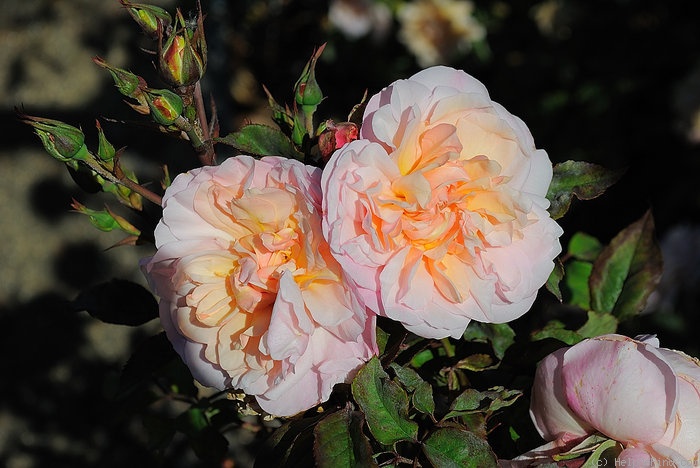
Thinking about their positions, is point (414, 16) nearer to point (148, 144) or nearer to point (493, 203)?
point (148, 144)

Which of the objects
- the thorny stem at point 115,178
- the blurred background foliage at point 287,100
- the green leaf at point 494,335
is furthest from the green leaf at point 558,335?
the blurred background foliage at point 287,100

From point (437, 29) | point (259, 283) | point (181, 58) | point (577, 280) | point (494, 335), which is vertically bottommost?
point (437, 29)

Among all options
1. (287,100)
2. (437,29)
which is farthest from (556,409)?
(287,100)

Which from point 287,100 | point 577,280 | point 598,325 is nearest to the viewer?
point 598,325

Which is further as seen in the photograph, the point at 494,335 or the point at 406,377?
the point at 494,335

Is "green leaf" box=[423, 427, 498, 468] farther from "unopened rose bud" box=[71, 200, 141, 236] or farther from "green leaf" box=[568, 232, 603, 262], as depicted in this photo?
"green leaf" box=[568, 232, 603, 262]

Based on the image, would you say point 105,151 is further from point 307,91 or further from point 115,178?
point 307,91
